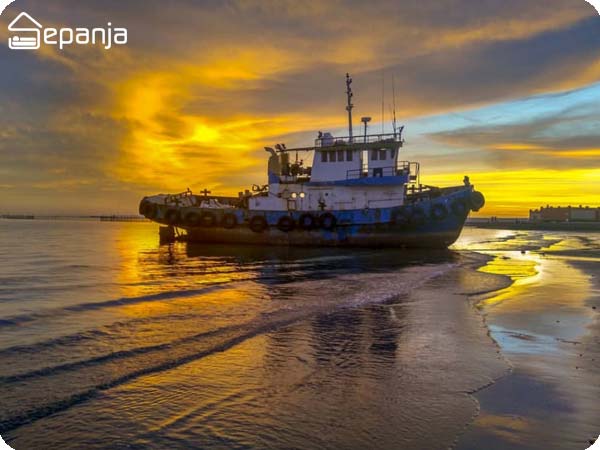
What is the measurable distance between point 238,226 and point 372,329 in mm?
22778

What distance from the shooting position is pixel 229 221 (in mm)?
30484

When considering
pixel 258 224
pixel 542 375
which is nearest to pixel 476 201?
pixel 258 224

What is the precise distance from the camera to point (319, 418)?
4.50 metres

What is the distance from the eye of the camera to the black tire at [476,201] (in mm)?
28344

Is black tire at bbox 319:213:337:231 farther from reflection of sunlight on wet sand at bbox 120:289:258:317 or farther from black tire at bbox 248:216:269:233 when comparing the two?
reflection of sunlight on wet sand at bbox 120:289:258:317

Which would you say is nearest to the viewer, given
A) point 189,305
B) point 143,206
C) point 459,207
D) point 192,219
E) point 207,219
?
point 189,305

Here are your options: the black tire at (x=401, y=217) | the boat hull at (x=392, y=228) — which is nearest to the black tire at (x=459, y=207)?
the boat hull at (x=392, y=228)

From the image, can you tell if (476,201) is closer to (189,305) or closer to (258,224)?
(258,224)

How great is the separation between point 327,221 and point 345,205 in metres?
1.70

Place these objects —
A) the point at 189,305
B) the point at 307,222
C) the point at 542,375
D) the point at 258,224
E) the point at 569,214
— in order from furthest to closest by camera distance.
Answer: the point at 569,214 < the point at 258,224 < the point at 307,222 < the point at 189,305 < the point at 542,375

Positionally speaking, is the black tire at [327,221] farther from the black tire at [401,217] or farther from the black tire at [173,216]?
the black tire at [173,216]

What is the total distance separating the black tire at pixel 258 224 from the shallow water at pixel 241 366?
52.6 feet

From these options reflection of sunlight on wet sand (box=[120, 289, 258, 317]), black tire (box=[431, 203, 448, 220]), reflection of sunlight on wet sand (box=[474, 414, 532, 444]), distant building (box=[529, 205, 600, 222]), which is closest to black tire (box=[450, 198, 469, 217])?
black tire (box=[431, 203, 448, 220])

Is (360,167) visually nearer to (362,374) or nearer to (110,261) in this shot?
(110,261)
